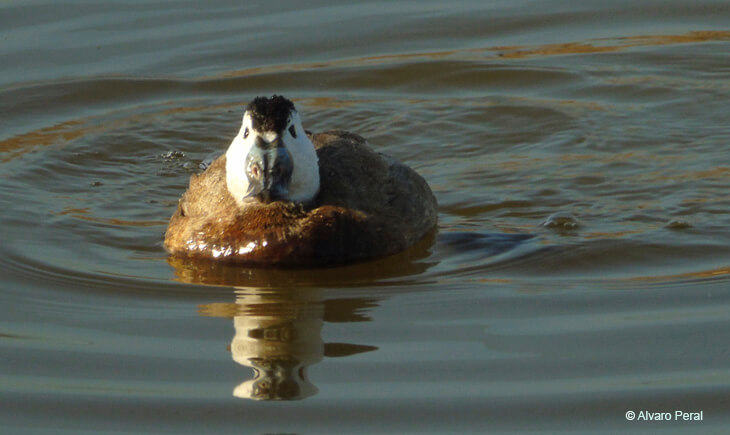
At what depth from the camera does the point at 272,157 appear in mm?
Answer: 9133

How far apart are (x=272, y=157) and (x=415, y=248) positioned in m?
1.56

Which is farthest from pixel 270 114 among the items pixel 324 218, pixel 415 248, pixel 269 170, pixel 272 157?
pixel 415 248

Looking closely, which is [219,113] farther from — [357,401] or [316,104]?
[357,401]

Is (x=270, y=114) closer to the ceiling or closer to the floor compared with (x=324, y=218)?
closer to the ceiling

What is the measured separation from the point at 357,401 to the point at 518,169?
5617 millimetres

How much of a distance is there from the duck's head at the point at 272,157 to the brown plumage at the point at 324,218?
151 millimetres

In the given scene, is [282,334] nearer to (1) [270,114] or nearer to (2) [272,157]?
(2) [272,157]

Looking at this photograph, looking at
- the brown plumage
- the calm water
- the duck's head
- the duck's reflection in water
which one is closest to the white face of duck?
the duck's head

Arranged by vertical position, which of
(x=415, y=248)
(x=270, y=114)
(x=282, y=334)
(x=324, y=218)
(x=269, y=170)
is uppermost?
(x=270, y=114)

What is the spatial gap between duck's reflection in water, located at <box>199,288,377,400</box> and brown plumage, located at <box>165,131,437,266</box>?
0.44 m

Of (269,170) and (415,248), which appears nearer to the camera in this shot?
(269,170)

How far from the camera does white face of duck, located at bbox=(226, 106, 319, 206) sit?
9.15 metres

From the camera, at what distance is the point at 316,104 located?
47.1 feet

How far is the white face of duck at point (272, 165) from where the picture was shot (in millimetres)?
9148
